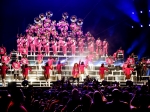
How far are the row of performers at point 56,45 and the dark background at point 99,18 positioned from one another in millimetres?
3423

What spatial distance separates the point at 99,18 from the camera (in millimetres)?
32469

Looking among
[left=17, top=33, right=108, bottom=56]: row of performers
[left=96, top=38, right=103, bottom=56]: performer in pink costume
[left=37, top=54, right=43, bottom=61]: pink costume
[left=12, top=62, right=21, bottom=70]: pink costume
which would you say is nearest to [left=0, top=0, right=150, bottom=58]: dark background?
[left=96, top=38, right=103, bottom=56]: performer in pink costume

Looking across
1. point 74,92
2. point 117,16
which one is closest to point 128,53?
point 117,16

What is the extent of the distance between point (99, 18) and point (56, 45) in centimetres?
830

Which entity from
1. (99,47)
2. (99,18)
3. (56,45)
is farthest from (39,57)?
(99,18)

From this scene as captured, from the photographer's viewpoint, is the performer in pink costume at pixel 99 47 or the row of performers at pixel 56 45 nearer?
the row of performers at pixel 56 45

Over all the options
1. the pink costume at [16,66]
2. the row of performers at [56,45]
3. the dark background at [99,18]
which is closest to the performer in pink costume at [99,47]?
the row of performers at [56,45]

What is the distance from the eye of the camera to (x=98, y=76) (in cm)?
2467

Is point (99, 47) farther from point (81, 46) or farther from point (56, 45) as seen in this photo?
point (56, 45)

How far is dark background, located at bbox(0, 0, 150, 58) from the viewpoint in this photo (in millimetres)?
29375

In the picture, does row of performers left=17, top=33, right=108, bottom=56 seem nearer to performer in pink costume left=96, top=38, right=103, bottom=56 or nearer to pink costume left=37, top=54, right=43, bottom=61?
performer in pink costume left=96, top=38, right=103, bottom=56

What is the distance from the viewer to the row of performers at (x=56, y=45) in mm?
26156

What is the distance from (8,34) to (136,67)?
47.8ft

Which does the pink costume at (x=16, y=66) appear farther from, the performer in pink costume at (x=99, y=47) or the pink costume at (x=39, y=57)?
the performer in pink costume at (x=99, y=47)
